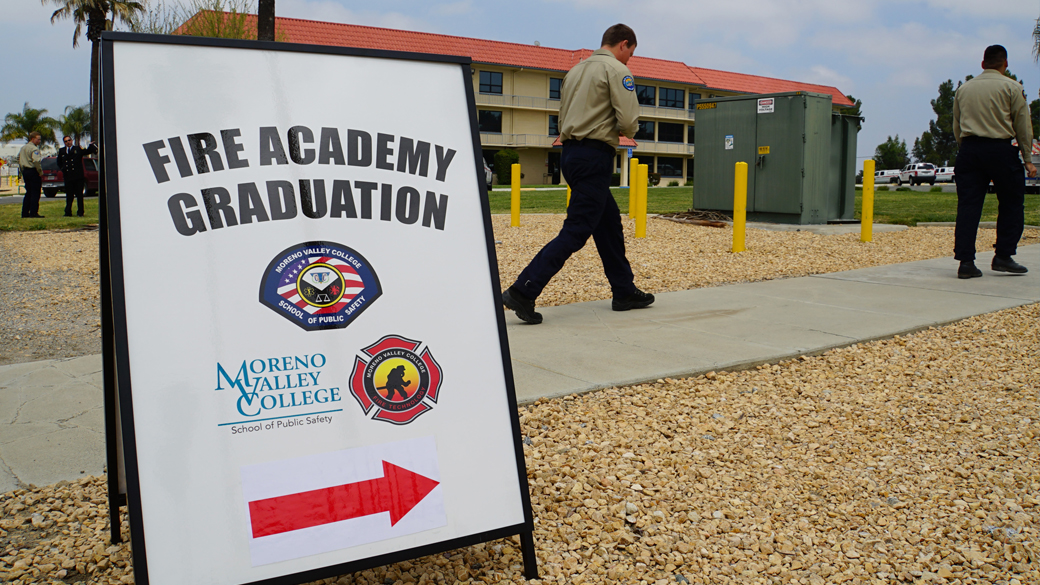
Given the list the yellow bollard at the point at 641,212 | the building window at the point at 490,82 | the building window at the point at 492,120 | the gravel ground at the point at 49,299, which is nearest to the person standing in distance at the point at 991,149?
the yellow bollard at the point at 641,212

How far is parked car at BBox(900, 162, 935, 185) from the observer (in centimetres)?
5284

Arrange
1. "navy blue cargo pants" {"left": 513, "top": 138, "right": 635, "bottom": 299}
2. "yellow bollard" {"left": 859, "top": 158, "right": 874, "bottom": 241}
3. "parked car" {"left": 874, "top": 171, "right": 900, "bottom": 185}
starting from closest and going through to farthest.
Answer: "navy blue cargo pants" {"left": 513, "top": 138, "right": 635, "bottom": 299}, "yellow bollard" {"left": 859, "top": 158, "right": 874, "bottom": 241}, "parked car" {"left": 874, "top": 171, "right": 900, "bottom": 185}

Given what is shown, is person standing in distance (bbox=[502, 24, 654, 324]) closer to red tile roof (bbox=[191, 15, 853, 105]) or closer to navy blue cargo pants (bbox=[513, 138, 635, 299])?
navy blue cargo pants (bbox=[513, 138, 635, 299])

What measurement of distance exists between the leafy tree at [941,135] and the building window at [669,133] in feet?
97.9

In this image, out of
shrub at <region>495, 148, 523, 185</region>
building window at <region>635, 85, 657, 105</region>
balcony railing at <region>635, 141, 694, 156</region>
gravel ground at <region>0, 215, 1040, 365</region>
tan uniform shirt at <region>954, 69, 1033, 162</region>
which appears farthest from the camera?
balcony railing at <region>635, 141, 694, 156</region>

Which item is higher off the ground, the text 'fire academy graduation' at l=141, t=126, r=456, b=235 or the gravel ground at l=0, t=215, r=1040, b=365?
the text 'fire academy graduation' at l=141, t=126, r=456, b=235

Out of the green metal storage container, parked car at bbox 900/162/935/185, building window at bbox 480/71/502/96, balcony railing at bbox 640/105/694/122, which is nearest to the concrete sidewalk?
the green metal storage container

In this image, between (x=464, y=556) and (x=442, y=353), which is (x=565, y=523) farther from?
(x=442, y=353)

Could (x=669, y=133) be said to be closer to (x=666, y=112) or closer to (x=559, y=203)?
(x=666, y=112)

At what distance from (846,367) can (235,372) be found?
3414 mm

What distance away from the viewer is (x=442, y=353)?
7.39 ft

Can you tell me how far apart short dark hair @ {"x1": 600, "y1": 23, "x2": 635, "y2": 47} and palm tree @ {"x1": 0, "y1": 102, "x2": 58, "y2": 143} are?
7799 cm

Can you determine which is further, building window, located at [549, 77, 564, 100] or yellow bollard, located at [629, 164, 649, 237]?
building window, located at [549, 77, 564, 100]

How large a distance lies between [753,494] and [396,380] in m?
1.44
